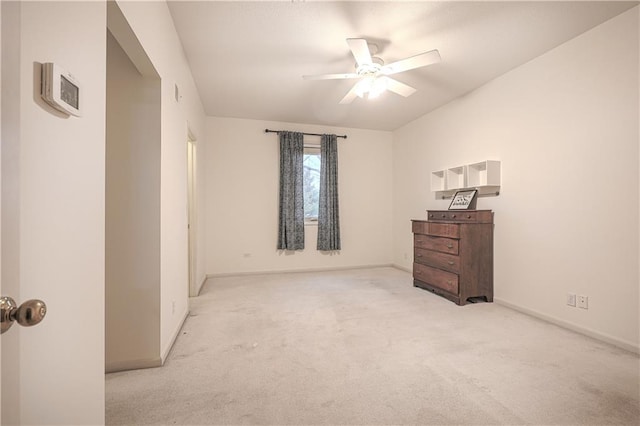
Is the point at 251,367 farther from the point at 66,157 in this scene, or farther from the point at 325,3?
the point at 325,3

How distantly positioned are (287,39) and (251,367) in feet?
8.69

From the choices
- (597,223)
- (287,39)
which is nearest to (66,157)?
(287,39)

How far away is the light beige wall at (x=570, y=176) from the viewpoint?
2.18 m

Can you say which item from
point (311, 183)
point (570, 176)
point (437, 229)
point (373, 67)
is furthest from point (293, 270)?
point (570, 176)

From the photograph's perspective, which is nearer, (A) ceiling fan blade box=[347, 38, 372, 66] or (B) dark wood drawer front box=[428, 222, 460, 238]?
(A) ceiling fan blade box=[347, 38, 372, 66]

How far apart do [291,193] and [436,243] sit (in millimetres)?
2446

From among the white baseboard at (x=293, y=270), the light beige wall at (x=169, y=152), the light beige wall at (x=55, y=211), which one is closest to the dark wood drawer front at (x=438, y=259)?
the white baseboard at (x=293, y=270)

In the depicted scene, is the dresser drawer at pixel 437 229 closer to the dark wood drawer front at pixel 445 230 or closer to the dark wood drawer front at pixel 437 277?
the dark wood drawer front at pixel 445 230

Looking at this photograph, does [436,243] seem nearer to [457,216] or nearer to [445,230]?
[445,230]

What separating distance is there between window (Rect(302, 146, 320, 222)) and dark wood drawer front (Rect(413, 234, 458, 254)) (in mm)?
1904

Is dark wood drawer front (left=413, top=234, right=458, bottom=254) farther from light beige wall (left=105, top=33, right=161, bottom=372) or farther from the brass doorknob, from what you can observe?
the brass doorknob

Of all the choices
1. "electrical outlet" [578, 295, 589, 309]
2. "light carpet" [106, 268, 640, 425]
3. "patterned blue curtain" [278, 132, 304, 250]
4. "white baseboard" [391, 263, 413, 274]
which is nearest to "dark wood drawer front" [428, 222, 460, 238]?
"light carpet" [106, 268, 640, 425]

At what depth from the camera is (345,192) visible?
5.25 meters

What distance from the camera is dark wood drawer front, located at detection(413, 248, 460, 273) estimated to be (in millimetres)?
3266
